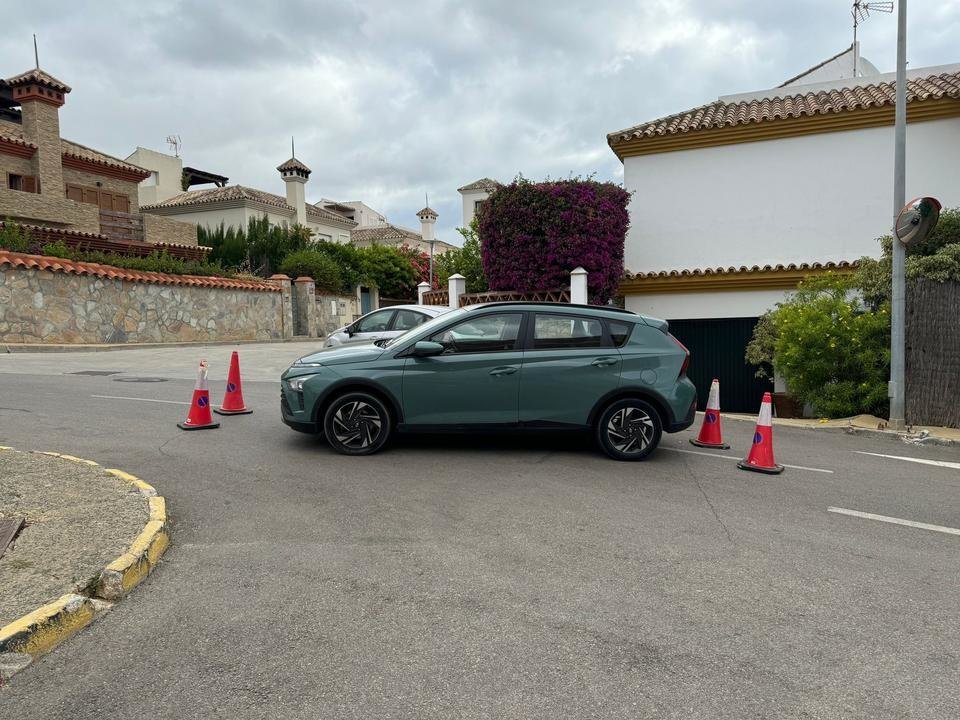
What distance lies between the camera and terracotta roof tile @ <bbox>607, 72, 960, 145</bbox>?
14.4 meters

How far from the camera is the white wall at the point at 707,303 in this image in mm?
14828

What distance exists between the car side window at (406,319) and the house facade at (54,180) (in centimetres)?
1856

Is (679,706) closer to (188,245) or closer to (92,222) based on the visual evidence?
(92,222)

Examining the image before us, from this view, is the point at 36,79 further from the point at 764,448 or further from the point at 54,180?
the point at 764,448

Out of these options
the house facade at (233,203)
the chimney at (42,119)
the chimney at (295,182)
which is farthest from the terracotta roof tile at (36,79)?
the chimney at (295,182)

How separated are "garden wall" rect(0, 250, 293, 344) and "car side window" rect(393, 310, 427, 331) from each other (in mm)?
12014

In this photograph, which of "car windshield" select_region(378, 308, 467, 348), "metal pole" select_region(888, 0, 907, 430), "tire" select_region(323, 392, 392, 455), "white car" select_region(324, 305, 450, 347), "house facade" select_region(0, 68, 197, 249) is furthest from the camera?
"house facade" select_region(0, 68, 197, 249)

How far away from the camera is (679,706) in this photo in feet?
8.94

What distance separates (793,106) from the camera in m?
15.9

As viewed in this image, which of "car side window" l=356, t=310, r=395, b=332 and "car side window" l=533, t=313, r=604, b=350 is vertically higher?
"car side window" l=356, t=310, r=395, b=332

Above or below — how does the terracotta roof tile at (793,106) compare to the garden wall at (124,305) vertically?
above

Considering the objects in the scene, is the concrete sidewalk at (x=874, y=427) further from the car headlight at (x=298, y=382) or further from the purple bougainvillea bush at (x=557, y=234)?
the car headlight at (x=298, y=382)

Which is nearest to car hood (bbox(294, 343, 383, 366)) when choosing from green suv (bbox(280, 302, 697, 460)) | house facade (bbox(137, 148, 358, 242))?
green suv (bbox(280, 302, 697, 460))

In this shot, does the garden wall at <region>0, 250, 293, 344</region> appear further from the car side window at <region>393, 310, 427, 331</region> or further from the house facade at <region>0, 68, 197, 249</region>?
the car side window at <region>393, 310, 427, 331</region>
